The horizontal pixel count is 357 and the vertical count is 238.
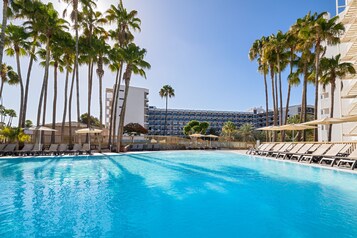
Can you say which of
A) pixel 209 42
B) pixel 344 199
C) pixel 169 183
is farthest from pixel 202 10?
pixel 344 199

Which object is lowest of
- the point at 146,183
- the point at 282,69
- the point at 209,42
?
the point at 146,183

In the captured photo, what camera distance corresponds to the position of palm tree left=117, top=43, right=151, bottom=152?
2282 cm

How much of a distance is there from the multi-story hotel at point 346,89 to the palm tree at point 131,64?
19.9 metres

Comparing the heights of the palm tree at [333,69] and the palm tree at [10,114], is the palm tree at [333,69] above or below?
above

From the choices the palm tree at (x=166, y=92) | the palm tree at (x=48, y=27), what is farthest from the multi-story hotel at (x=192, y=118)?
the palm tree at (x=48, y=27)

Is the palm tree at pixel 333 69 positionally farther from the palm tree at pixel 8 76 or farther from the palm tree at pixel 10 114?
the palm tree at pixel 10 114

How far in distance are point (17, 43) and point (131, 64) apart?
35.4 feet

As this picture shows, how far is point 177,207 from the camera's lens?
5457 millimetres

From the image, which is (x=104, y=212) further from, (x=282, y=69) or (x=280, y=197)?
(x=282, y=69)

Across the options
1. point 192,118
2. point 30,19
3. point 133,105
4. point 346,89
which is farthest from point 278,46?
point 192,118

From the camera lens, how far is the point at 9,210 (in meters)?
5.06

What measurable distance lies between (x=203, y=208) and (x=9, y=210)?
444cm

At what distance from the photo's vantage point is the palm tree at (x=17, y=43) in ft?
67.6

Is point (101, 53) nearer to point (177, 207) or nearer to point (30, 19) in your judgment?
point (30, 19)
